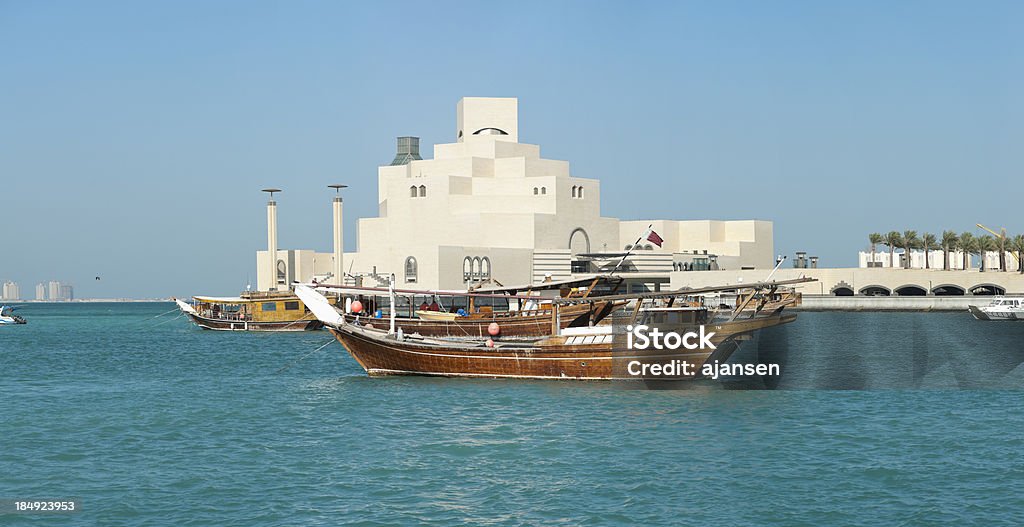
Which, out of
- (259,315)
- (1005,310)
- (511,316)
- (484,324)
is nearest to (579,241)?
(1005,310)

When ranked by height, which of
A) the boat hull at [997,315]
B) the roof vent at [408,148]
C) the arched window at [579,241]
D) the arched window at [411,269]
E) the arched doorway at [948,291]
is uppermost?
the roof vent at [408,148]

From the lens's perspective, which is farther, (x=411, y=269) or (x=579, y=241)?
(x=579, y=241)

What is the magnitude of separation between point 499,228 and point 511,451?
109009 millimetres

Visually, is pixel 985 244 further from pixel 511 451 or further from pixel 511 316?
pixel 511 451

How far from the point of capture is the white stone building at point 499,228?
434 feet

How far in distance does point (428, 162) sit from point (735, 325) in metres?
109

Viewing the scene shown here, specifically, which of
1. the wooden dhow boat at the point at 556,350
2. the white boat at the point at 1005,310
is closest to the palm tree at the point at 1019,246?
the white boat at the point at 1005,310

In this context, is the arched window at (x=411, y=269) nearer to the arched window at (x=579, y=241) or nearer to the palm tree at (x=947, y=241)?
the arched window at (x=579, y=241)

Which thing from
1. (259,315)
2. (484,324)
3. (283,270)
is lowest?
(259,315)

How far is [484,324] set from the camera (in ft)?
183

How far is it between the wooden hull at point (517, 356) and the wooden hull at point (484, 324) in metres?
4.55

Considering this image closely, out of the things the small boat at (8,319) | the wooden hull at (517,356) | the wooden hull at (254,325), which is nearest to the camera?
the wooden hull at (517,356)

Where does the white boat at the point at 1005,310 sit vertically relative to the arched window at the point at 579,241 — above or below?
below

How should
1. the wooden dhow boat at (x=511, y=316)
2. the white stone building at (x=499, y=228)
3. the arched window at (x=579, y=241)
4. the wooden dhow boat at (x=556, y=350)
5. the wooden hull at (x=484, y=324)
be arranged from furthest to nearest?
the arched window at (x=579, y=241) < the white stone building at (x=499, y=228) < the wooden hull at (x=484, y=324) < the wooden dhow boat at (x=511, y=316) < the wooden dhow boat at (x=556, y=350)
